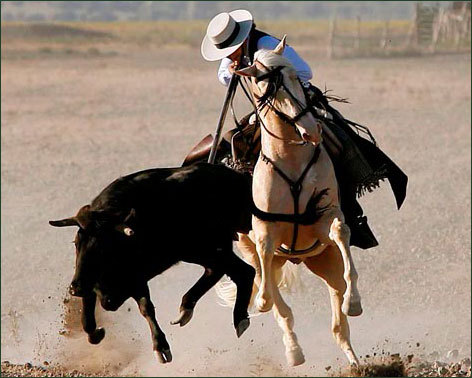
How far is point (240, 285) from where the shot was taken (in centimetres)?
878

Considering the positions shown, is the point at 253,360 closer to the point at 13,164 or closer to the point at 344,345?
the point at 344,345

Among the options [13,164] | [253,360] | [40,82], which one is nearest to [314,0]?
[40,82]

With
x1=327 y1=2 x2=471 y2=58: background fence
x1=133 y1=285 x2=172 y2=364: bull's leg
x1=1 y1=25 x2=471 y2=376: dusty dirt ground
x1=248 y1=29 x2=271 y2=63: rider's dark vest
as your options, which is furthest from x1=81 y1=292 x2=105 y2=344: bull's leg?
x1=327 y1=2 x2=471 y2=58: background fence

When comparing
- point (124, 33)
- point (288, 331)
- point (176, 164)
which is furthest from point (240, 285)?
point (124, 33)

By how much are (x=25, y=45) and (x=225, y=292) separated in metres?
29.6

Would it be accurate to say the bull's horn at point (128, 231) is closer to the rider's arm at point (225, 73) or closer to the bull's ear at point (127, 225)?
the bull's ear at point (127, 225)

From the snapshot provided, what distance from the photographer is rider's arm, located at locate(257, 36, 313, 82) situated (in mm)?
8859

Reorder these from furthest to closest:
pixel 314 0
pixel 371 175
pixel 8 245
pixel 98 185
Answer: pixel 314 0 → pixel 98 185 → pixel 8 245 → pixel 371 175

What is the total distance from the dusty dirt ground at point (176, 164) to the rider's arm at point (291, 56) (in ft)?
6.91

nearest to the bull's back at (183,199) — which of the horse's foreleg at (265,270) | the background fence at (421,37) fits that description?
the horse's foreleg at (265,270)

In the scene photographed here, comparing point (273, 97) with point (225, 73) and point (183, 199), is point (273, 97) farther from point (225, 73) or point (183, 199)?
point (225, 73)

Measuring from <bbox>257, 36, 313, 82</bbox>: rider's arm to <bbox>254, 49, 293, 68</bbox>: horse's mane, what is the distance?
1.38 ft

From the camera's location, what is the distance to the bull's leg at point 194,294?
846 cm

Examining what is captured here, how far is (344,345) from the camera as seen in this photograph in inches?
372
